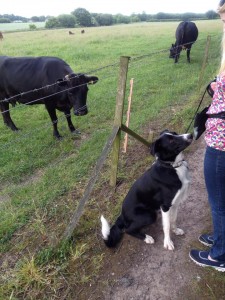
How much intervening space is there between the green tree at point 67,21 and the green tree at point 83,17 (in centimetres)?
228

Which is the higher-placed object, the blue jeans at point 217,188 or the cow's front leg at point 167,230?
the blue jeans at point 217,188

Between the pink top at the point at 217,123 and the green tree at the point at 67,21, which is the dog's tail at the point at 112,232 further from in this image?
the green tree at the point at 67,21

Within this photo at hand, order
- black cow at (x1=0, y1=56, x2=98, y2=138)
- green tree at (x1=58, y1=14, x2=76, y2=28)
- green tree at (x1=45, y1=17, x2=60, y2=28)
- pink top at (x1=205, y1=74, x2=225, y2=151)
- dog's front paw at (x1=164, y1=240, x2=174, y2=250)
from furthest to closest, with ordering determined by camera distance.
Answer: green tree at (x1=58, y1=14, x2=76, y2=28) → green tree at (x1=45, y1=17, x2=60, y2=28) → black cow at (x1=0, y1=56, x2=98, y2=138) → dog's front paw at (x1=164, y1=240, x2=174, y2=250) → pink top at (x1=205, y1=74, x2=225, y2=151)

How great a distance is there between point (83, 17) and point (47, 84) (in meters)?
60.4

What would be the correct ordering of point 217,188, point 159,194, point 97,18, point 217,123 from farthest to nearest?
point 97,18, point 159,194, point 217,188, point 217,123

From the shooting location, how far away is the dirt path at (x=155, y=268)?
278 cm

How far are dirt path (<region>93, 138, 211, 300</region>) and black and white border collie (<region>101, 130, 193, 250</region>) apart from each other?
10 centimetres

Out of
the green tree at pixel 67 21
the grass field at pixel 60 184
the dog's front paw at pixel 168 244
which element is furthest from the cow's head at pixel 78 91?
the green tree at pixel 67 21

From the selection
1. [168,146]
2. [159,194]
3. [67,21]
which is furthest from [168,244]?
[67,21]

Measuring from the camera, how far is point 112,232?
3197 millimetres

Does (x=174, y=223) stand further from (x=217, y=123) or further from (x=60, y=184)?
(x=60, y=184)

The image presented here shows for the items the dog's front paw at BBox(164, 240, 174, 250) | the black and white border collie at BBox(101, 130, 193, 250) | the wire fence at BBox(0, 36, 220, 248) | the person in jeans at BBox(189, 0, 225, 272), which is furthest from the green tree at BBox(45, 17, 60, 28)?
the person in jeans at BBox(189, 0, 225, 272)

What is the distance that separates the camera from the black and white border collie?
9.76 feet

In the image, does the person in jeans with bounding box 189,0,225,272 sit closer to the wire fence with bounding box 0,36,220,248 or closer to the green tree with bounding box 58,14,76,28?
the wire fence with bounding box 0,36,220,248
